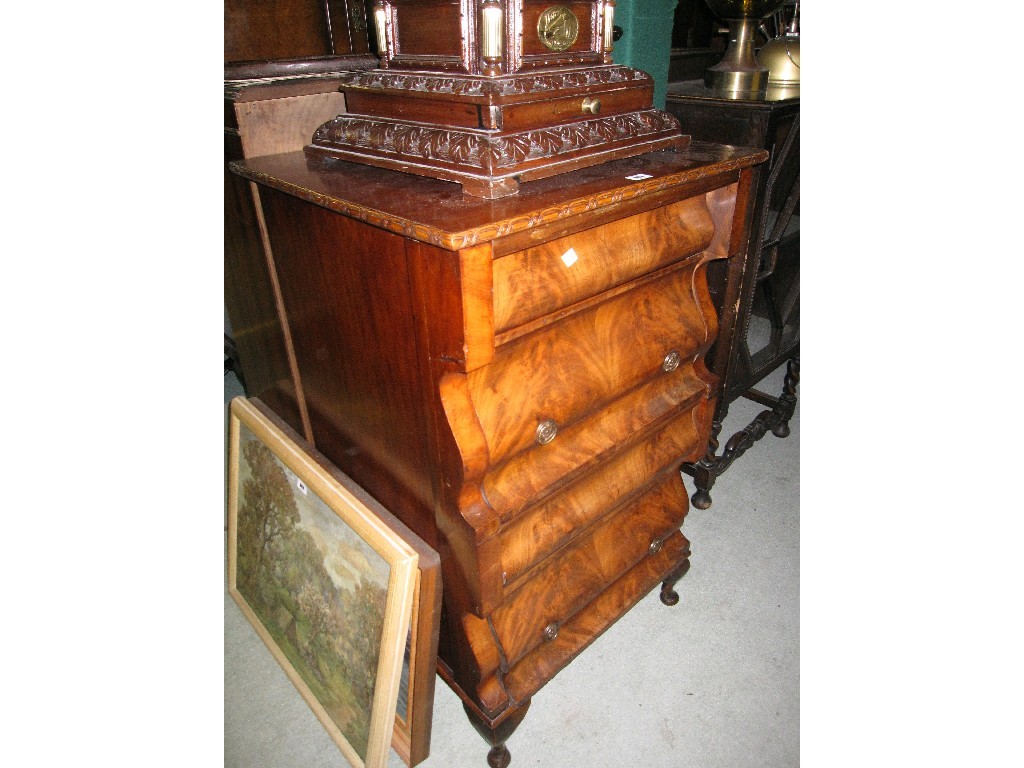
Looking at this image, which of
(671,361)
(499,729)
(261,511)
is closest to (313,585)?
(261,511)

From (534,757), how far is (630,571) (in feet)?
1.81

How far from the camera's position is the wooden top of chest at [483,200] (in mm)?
947

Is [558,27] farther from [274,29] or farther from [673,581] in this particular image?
[673,581]

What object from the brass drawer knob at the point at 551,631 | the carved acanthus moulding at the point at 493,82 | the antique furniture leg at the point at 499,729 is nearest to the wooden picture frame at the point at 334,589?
the antique furniture leg at the point at 499,729

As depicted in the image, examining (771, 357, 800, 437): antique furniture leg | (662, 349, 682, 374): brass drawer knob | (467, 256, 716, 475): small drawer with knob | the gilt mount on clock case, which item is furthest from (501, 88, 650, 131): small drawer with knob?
(771, 357, 800, 437): antique furniture leg

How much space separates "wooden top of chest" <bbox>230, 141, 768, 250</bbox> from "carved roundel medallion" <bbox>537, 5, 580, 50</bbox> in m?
0.24

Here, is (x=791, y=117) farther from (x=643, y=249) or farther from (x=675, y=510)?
(x=675, y=510)

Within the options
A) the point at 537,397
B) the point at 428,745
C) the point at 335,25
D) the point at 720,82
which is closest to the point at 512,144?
the point at 537,397

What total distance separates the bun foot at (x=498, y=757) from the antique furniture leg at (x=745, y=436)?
1.25 m

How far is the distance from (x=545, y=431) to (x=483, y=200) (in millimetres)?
458

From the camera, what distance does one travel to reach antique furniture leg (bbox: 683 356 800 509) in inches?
95.7

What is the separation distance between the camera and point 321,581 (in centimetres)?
159

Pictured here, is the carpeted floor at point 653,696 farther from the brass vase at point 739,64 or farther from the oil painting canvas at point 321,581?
the brass vase at point 739,64

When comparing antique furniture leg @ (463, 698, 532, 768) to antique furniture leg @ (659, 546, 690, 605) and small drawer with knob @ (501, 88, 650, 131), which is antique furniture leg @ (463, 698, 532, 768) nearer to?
antique furniture leg @ (659, 546, 690, 605)
